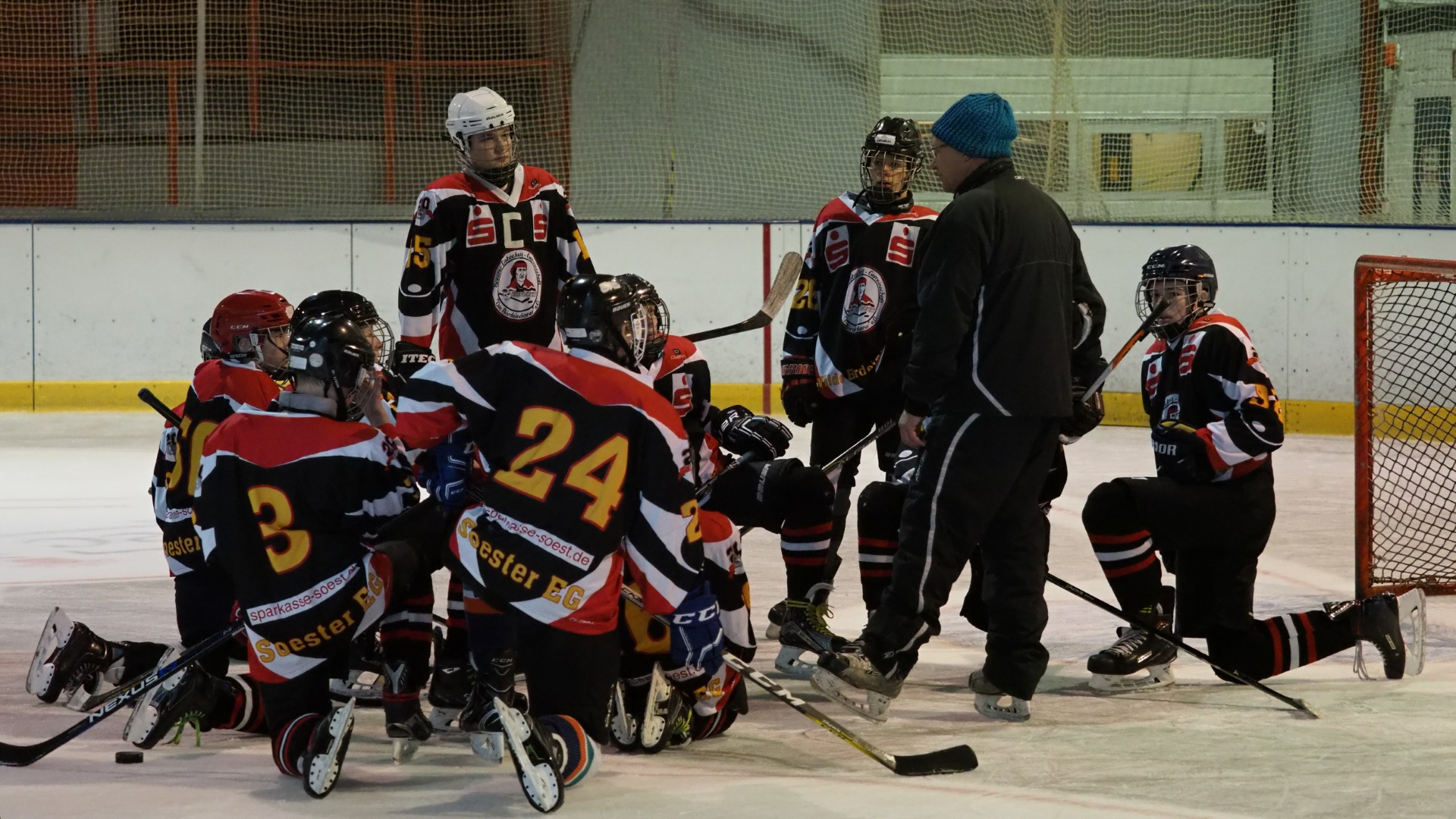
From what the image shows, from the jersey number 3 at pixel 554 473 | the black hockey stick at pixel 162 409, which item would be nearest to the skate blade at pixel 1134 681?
the jersey number 3 at pixel 554 473

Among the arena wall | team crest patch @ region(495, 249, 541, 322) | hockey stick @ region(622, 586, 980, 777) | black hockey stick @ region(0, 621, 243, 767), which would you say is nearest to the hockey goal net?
the arena wall

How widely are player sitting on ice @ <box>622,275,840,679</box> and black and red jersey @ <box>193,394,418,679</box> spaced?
0.68 m

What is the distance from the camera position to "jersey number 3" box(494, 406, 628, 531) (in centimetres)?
274

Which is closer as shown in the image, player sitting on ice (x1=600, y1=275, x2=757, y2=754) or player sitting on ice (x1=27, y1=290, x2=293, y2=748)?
player sitting on ice (x1=600, y1=275, x2=757, y2=754)

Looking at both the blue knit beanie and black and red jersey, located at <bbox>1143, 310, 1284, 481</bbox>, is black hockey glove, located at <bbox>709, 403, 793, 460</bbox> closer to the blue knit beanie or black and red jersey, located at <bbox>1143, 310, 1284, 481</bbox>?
the blue knit beanie

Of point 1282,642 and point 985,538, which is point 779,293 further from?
→ point 1282,642

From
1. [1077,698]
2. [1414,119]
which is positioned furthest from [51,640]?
[1414,119]

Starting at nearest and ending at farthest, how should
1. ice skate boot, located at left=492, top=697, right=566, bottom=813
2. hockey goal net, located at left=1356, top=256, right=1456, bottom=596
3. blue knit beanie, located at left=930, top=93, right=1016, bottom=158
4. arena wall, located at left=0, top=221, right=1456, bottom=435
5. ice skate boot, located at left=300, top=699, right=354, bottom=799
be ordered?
ice skate boot, located at left=492, top=697, right=566, bottom=813 → ice skate boot, located at left=300, top=699, right=354, bottom=799 → blue knit beanie, located at left=930, top=93, right=1016, bottom=158 → hockey goal net, located at left=1356, top=256, right=1456, bottom=596 → arena wall, located at left=0, top=221, right=1456, bottom=435

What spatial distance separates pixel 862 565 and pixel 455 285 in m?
1.33

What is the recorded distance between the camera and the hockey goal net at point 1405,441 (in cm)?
434

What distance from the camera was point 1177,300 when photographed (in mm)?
3686

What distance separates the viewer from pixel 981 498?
3.18 m

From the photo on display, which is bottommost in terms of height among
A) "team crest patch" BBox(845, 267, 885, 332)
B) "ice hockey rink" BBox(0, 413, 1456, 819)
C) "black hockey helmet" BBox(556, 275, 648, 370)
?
"ice hockey rink" BBox(0, 413, 1456, 819)

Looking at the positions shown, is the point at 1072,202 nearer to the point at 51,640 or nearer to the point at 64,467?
A: the point at 64,467
